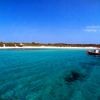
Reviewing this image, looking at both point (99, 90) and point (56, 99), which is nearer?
point (56, 99)

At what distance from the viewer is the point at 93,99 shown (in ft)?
36.0

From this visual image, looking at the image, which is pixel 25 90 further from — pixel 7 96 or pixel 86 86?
pixel 86 86

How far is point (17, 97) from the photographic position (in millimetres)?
10867

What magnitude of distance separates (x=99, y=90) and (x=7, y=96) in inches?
214

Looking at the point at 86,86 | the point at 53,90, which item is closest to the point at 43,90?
the point at 53,90

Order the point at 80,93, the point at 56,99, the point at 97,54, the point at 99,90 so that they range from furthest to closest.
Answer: the point at 97,54 → the point at 99,90 → the point at 80,93 → the point at 56,99

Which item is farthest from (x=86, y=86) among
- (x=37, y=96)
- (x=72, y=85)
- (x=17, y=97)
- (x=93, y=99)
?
(x=17, y=97)

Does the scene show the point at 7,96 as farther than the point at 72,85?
No

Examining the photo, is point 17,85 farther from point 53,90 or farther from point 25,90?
point 53,90

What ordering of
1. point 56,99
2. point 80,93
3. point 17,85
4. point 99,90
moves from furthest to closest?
point 17,85 < point 99,90 < point 80,93 < point 56,99

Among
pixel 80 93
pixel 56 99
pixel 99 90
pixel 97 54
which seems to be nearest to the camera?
pixel 56 99

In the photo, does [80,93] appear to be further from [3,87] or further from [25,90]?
[3,87]

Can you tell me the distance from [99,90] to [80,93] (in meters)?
1.52

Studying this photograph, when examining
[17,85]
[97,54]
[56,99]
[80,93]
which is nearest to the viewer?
[56,99]
